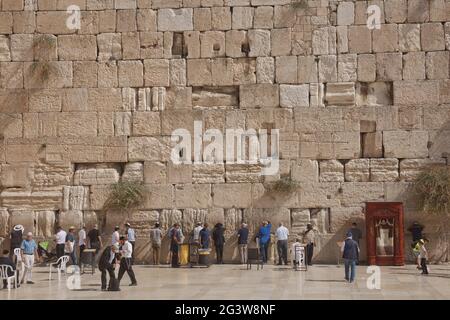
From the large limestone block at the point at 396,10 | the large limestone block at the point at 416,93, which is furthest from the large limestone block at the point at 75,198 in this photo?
the large limestone block at the point at 396,10

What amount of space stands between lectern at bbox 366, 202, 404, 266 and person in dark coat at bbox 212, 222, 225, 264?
3.21 m

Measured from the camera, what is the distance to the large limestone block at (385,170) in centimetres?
1709

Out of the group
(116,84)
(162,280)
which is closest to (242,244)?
(162,280)

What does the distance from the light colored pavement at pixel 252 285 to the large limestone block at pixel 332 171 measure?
Answer: 210cm

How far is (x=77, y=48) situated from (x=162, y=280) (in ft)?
21.6

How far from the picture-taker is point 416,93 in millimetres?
17203

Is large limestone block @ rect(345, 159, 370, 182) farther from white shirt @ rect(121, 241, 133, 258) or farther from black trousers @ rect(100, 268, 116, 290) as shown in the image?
black trousers @ rect(100, 268, 116, 290)

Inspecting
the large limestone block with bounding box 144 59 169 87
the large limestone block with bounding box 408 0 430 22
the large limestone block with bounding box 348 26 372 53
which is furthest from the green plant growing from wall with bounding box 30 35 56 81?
the large limestone block with bounding box 408 0 430 22

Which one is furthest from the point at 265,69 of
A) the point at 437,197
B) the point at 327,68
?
the point at 437,197

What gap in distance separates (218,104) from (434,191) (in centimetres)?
525

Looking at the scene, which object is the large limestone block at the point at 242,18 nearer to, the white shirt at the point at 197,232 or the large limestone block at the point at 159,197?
the large limestone block at the point at 159,197

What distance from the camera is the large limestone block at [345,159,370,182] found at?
17.2 metres

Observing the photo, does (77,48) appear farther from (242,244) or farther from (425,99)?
(425,99)

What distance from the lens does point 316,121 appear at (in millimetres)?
17312
